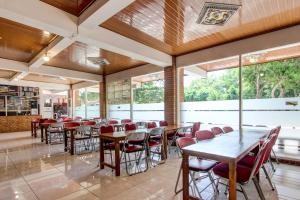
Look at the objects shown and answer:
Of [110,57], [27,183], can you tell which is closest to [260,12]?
[110,57]

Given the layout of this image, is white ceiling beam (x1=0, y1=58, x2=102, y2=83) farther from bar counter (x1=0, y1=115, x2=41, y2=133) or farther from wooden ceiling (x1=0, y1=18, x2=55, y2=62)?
bar counter (x1=0, y1=115, x2=41, y2=133)

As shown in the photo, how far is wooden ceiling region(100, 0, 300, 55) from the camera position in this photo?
333 cm

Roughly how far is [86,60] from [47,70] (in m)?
1.85

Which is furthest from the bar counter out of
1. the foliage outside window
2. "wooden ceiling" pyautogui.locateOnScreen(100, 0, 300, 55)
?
the foliage outside window

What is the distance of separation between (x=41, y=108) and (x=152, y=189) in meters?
11.0

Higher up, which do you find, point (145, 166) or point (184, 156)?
point (184, 156)

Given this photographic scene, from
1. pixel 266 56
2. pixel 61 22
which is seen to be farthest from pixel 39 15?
pixel 266 56

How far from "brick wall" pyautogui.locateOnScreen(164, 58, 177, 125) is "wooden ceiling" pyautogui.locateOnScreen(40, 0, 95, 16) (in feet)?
11.5

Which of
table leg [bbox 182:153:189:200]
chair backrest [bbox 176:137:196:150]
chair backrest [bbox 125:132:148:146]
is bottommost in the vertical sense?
table leg [bbox 182:153:189:200]

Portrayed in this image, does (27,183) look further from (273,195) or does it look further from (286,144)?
(286,144)

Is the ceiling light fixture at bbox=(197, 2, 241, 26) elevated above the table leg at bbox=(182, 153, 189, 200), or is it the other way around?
the ceiling light fixture at bbox=(197, 2, 241, 26)

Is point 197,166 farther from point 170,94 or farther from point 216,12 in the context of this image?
point 170,94

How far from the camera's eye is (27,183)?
335 cm

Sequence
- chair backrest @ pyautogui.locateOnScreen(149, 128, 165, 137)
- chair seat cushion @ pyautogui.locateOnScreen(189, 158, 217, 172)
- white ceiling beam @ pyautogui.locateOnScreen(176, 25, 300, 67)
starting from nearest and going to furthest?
1. chair seat cushion @ pyautogui.locateOnScreen(189, 158, 217, 172)
2. white ceiling beam @ pyautogui.locateOnScreen(176, 25, 300, 67)
3. chair backrest @ pyautogui.locateOnScreen(149, 128, 165, 137)
